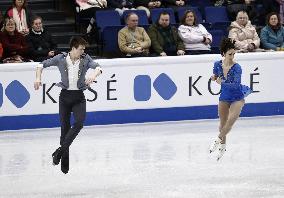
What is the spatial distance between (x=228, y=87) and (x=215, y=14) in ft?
16.8

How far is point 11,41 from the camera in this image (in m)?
13.8

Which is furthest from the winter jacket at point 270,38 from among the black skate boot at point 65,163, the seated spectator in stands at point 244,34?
the black skate boot at point 65,163

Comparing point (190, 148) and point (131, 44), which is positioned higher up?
point (131, 44)

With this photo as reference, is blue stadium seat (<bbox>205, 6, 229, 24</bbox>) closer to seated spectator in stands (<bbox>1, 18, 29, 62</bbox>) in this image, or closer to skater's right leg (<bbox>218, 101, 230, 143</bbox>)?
seated spectator in stands (<bbox>1, 18, 29, 62</bbox>)

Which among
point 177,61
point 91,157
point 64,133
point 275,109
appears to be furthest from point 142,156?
point 275,109

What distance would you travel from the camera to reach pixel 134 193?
9125 mm

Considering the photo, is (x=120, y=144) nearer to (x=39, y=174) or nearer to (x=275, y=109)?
(x=39, y=174)

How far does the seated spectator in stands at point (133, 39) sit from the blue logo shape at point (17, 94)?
1.83 m

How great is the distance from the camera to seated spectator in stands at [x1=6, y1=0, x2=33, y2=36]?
14.2 m

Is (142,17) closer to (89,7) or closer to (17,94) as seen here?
(89,7)

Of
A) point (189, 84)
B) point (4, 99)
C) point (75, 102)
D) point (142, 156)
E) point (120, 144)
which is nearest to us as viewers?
point (75, 102)

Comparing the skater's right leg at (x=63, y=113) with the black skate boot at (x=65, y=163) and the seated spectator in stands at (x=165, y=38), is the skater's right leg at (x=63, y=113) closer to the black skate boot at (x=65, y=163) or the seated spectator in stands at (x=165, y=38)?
the black skate boot at (x=65, y=163)

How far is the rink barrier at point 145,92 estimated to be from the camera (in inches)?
525

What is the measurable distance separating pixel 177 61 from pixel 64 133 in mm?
4135
